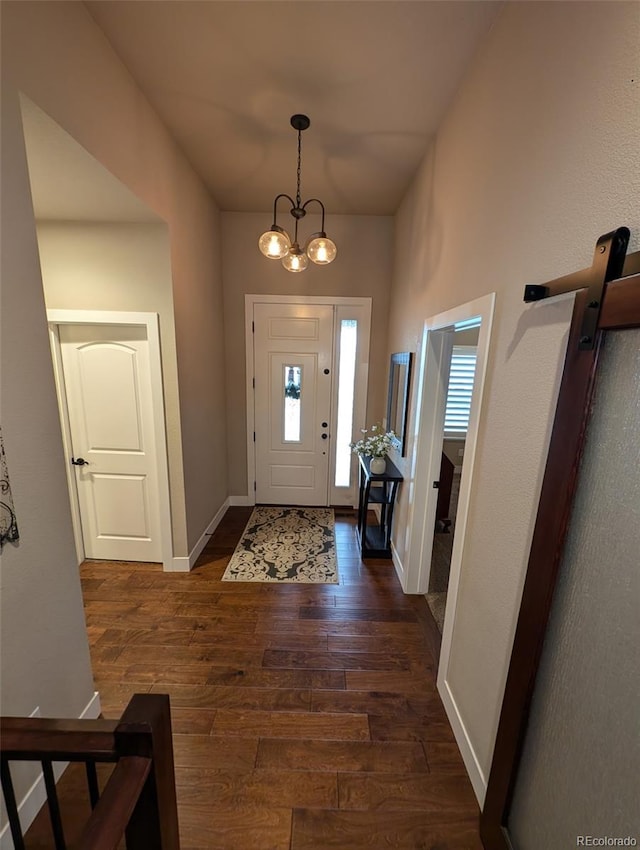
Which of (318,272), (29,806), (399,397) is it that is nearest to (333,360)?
(318,272)

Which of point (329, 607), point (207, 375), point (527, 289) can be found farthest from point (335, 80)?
point (329, 607)

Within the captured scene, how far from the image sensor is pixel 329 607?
243 cm

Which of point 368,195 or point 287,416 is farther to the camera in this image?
point 287,416

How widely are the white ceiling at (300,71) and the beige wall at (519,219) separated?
0.26 meters

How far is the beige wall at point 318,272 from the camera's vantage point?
3.46 metres

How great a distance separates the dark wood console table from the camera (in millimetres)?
2906

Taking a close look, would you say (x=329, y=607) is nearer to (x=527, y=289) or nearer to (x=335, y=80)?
(x=527, y=289)

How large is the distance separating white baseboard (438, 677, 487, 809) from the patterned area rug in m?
1.12

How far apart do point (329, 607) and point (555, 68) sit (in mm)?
2901

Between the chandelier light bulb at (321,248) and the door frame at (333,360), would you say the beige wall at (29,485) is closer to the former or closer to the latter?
the chandelier light bulb at (321,248)

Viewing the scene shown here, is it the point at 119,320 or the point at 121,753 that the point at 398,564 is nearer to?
the point at 121,753

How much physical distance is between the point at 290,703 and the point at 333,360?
296 cm

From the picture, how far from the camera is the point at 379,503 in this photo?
10.3ft

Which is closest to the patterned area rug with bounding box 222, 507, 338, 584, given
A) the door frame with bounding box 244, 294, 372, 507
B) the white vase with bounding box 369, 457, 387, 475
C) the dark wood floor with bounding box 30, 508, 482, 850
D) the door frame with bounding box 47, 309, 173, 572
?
the dark wood floor with bounding box 30, 508, 482, 850
